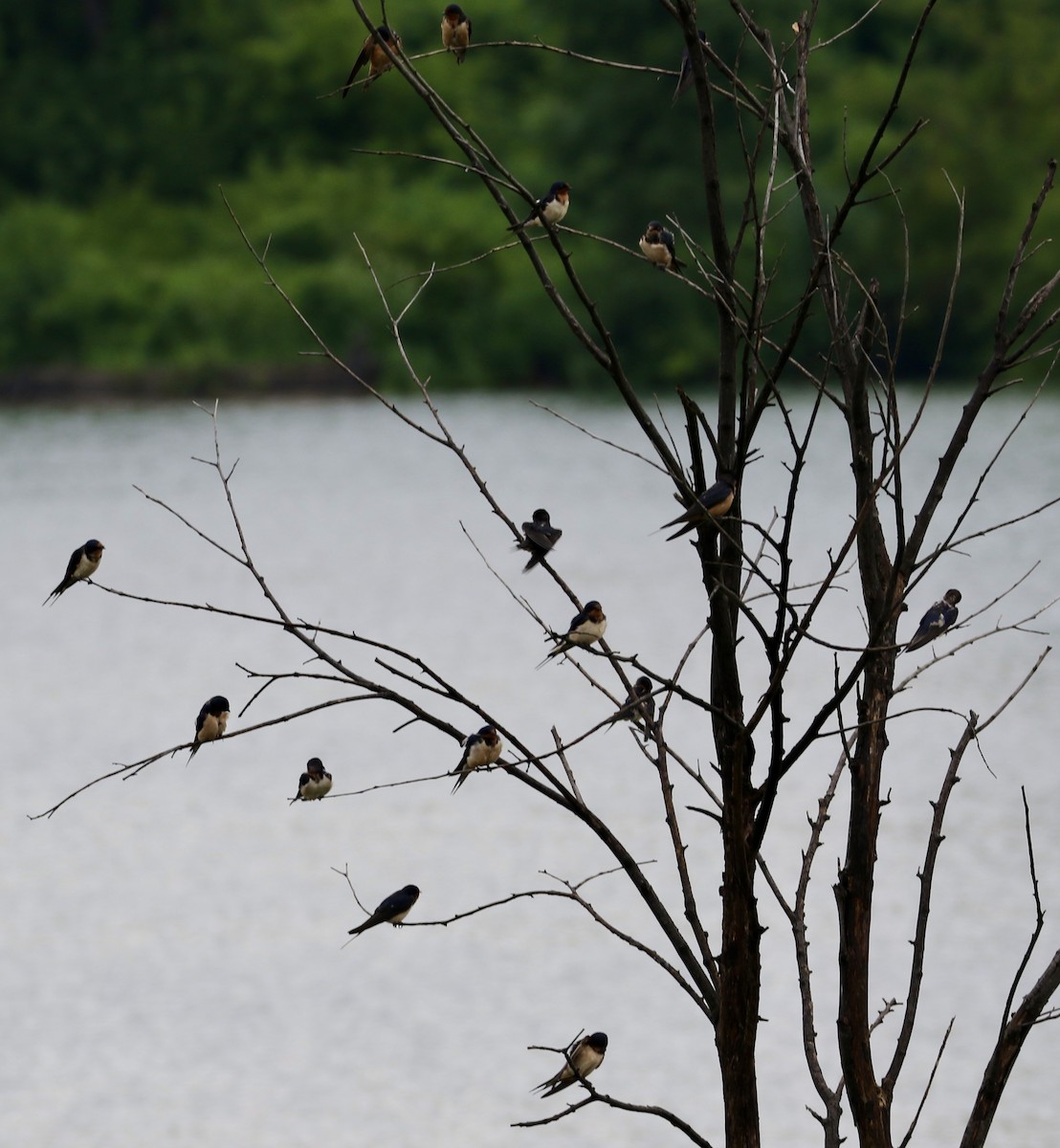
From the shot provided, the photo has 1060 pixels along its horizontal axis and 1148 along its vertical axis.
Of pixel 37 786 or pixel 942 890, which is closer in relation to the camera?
pixel 942 890

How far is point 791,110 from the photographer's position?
2.51 meters

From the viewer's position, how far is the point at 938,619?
17.8ft

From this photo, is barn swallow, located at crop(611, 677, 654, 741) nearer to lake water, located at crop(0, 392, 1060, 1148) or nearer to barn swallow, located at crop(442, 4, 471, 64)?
lake water, located at crop(0, 392, 1060, 1148)

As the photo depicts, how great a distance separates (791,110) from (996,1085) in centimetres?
129

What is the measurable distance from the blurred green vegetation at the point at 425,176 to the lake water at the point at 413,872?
439 inches

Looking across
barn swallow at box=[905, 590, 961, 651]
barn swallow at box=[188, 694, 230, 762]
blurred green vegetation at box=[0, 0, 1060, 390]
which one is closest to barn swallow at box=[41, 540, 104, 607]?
barn swallow at box=[188, 694, 230, 762]

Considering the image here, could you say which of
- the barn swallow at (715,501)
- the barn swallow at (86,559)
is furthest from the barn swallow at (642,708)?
the barn swallow at (86,559)

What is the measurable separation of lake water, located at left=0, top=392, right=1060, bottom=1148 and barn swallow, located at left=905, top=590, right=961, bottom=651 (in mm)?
194

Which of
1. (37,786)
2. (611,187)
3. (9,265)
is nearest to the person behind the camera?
(37,786)

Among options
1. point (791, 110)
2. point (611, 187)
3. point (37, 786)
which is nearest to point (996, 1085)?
point (791, 110)

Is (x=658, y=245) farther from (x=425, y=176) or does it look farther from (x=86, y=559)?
(x=425, y=176)

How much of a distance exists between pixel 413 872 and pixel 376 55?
22.6ft

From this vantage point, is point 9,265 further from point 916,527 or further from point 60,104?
point 916,527

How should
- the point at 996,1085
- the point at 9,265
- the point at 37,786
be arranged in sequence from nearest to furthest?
the point at 996,1085, the point at 37,786, the point at 9,265
